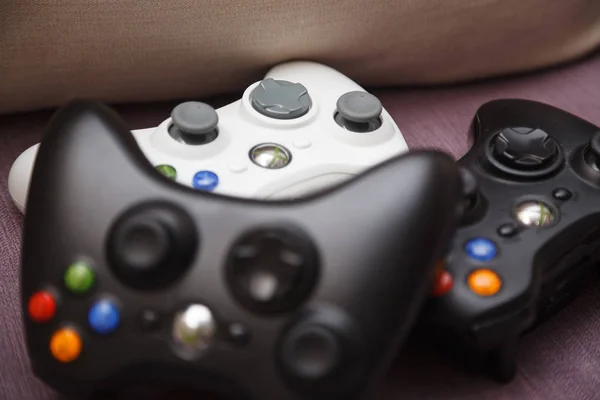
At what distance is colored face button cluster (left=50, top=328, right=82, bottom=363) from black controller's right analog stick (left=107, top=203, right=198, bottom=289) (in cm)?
4

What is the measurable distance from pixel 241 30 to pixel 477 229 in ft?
0.80

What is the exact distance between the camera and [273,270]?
0.41m

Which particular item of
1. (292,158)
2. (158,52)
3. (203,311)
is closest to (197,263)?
(203,311)

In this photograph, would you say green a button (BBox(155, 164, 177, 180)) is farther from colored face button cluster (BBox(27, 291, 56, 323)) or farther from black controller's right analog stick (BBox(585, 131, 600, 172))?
black controller's right analog stick (BBox(585, 131, 600, 172))

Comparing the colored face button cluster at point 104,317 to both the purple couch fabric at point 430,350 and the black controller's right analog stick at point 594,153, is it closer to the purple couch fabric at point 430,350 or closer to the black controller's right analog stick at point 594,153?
the purple couch fabric at point 430,350

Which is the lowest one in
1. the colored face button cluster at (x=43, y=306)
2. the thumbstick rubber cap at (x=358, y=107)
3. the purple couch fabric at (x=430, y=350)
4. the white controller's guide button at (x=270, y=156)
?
the purple couch fabric at (x=430, y=350)

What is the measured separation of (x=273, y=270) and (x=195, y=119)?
16 cm

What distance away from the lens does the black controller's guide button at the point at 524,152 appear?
1.72 feet

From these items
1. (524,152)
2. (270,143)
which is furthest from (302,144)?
(524,152)

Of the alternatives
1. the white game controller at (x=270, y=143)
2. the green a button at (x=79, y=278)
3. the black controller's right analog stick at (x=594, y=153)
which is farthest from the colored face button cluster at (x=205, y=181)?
the black controller's right analog stick at (x=594, y=153)

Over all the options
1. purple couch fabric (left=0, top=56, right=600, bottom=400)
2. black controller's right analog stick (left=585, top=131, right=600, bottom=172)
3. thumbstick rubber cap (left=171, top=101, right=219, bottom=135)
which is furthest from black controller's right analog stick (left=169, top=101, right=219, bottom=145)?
black controller's right analog stick (left=585, top=131, right=600, bottom=172)

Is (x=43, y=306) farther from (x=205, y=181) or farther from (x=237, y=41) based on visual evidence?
(x=237, y=41)

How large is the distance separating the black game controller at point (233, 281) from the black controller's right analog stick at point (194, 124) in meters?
0.09

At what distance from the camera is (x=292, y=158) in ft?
1.77
